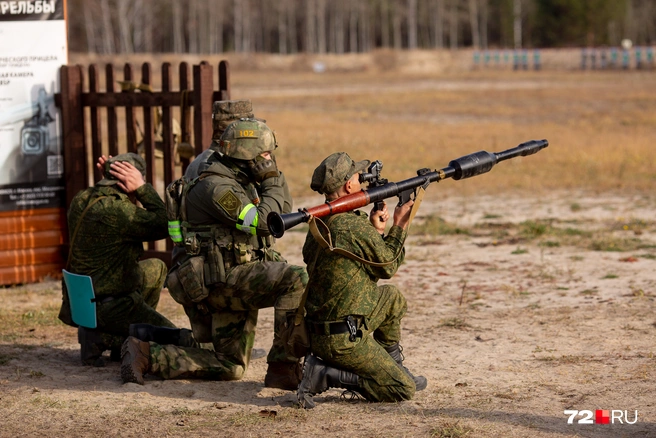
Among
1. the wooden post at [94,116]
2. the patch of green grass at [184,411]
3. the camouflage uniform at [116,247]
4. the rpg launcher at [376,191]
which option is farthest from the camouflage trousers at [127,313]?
the wooden post at [94,116]

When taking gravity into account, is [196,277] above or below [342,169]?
below

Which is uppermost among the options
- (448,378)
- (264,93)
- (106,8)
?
(106,8)

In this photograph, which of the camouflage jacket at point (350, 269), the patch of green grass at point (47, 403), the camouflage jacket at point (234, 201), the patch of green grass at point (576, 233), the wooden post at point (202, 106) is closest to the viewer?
the camouflage jacket at point (350, 269)

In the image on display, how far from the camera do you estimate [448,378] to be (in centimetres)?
641

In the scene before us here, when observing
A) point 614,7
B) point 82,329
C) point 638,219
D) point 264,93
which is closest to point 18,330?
point 82,329

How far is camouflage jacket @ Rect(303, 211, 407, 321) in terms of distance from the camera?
18.2ft

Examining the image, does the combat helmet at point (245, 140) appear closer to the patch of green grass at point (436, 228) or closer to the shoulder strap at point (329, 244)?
the shoulder strap at point (329, 244)

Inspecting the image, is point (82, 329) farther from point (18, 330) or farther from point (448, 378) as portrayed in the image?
point (448, 378)

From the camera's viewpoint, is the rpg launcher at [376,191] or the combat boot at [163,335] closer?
the rpg launcher at [376,191]

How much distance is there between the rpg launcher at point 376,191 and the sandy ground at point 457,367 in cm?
113

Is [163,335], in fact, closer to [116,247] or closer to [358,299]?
[116,247]

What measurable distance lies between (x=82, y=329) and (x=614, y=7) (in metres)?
103

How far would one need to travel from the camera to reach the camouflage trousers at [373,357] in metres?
5.64

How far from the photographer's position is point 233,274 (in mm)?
6180
